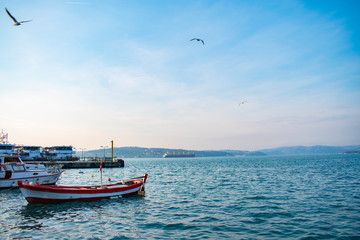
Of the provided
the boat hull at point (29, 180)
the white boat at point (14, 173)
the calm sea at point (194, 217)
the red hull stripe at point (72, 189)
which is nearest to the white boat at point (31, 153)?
the boat hull at point (29, 180)

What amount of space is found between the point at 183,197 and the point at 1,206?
1787cm

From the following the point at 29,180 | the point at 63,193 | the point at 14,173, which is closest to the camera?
the point at 63,193

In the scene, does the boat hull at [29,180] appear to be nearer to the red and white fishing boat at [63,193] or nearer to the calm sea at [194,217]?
the calm sea at [194,217]

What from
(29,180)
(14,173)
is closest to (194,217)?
(29,180)

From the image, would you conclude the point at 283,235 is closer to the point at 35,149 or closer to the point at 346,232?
the point at 346,232

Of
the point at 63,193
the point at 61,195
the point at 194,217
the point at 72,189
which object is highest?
the point at 72,189

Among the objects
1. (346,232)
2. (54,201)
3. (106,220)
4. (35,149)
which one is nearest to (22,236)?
(106,220)

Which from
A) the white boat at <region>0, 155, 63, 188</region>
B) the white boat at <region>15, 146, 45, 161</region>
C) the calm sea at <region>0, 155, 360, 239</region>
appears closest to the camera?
the calm sea at <region>0, 155, 360, 239</region>

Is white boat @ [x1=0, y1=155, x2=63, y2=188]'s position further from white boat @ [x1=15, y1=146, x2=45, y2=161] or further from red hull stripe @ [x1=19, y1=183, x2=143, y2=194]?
white boat @ [x1=15, y1=146, x2=45, y2=161]

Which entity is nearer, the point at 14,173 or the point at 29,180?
the point at 14,173

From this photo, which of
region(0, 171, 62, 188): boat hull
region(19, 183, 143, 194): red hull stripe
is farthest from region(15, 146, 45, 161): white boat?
region(19, 183, 143, 194): red hull stripe

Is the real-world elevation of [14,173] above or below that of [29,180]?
above

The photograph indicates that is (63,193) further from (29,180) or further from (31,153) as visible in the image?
(31,153)

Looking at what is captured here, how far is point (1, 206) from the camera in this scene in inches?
869
